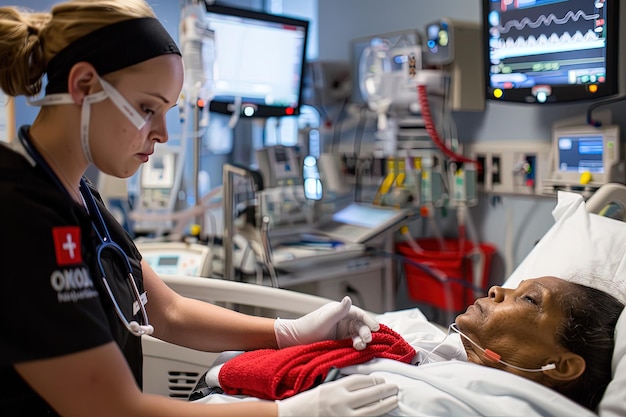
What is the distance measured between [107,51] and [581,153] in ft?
6.54

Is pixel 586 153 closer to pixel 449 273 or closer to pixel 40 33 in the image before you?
pixel 449 273

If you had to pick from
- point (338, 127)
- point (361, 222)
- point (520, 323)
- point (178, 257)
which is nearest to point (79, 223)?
point (520, 323)

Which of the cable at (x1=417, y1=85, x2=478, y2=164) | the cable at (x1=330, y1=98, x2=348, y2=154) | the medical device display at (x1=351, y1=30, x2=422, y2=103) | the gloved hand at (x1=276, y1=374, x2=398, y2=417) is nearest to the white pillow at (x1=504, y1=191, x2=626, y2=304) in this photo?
the gloved hand at (x1=276, y1=374, x2=398, y2=417)

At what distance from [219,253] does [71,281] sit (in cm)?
183

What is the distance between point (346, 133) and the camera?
3830 millimetres

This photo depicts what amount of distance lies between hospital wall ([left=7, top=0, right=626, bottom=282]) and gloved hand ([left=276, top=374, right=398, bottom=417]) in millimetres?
1668

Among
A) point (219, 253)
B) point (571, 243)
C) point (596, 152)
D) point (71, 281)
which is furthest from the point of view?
point (219, 253)

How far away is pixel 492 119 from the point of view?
3051mm

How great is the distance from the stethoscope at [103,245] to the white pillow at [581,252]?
117cm

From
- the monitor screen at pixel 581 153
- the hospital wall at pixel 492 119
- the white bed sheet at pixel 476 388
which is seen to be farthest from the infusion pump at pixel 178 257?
the monitor screen at pixel 581 153

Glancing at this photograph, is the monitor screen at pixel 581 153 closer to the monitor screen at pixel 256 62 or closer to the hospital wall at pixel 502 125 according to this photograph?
the hospital wall at pixel 502 125

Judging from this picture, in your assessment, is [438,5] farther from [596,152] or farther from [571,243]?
[571,243]

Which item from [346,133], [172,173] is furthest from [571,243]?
[346,133]

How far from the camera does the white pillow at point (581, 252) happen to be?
1850 millimetres
